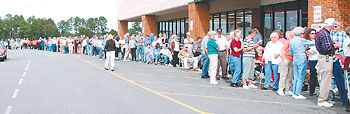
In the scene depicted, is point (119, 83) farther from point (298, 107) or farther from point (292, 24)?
point (292, 24)

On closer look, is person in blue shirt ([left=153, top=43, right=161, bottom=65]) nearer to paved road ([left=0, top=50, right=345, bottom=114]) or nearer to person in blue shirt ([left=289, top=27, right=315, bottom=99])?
paved road ([left=0, top=50, right=345, bottom=114])

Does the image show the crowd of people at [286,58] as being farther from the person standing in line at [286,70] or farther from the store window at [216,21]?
the store window at [216,21]

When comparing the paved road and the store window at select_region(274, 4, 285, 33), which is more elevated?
the store window at select_region(274, 4, 285, 33)

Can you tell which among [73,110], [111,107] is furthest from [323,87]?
[73,110]

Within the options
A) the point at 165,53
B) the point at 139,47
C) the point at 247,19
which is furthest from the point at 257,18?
the point at 139,47

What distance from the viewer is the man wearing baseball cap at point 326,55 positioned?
8.69 meters

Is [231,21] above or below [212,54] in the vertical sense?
above

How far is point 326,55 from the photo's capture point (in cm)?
880

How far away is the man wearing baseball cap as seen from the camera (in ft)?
28.5

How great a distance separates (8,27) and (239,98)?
14696 centimetres

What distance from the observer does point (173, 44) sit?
21047mm

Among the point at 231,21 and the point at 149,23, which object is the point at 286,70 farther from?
the point at 149,23

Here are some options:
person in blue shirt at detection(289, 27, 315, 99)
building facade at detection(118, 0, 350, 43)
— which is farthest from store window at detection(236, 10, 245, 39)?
person in blue shirt at detection(289, 27, 315, 99)

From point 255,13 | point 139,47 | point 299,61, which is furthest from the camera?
point 139,47
